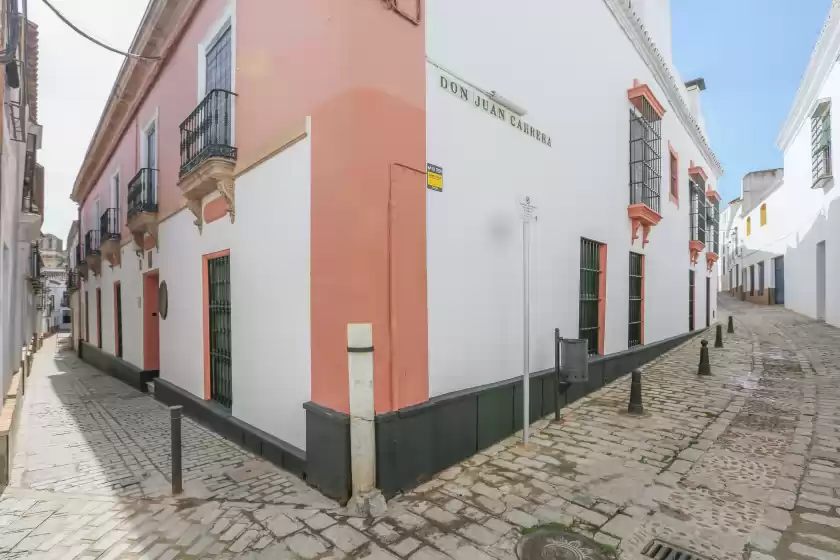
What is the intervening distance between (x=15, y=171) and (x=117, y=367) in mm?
5580

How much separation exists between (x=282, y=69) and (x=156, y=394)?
22.9 ft

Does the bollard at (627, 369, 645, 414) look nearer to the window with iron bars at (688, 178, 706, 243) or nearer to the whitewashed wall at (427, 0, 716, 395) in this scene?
the whitewashed wall at (427, 0, 716, 395)

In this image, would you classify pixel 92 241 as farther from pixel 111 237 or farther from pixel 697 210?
pixel 697 210

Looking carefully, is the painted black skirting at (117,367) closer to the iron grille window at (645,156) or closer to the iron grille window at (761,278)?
the iron grille window at (645,156)

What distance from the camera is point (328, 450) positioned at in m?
3.72

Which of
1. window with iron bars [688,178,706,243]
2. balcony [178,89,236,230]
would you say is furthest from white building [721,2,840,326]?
balcony [178,89,236,230]

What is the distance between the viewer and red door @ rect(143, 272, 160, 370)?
30.5ft

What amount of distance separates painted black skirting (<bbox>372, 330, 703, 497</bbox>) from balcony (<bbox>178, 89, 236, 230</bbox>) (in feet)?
11.5

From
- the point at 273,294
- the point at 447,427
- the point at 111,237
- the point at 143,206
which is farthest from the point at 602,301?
the point at 111,237

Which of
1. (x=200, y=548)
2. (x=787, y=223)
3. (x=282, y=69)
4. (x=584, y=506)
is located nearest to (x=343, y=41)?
(x=282, y=69)

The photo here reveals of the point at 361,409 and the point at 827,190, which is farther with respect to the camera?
the point at 827,190

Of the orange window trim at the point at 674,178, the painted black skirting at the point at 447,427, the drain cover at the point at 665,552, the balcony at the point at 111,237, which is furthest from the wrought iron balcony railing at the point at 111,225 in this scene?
the orange window trim at the point at 674,178

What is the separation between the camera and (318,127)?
3.93 meters

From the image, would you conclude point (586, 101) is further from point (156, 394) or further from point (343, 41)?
point (156, 394)
